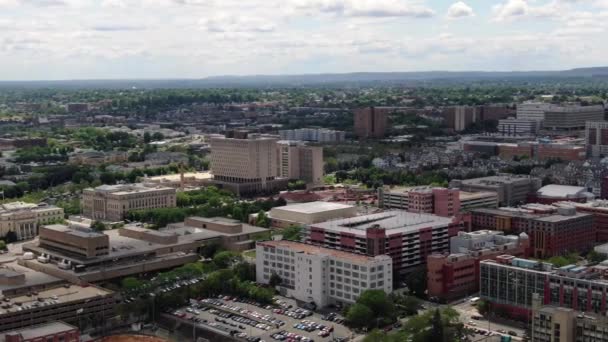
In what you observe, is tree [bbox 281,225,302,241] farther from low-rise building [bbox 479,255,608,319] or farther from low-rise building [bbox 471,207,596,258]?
low-rise building [bbox 479,255,608,319]

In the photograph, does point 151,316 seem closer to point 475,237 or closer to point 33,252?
point 33,252

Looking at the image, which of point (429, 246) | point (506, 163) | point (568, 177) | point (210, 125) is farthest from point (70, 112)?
point (429, 246)

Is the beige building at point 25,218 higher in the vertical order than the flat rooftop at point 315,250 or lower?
lower

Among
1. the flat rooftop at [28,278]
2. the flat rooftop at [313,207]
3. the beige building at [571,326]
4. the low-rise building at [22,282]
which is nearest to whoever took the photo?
the beige building at [571,326]

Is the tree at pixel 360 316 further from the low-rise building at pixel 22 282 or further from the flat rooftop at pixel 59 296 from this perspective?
the low-rise building at pixel 22 282

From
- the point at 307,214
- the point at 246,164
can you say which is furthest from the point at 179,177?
the point at 307,214

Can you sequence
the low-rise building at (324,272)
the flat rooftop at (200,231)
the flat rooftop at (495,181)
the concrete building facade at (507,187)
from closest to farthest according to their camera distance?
the low-rise building at (324,272) → the flat rooftop at (200,231) → the concrete building facade at (507,187) → the flat rooftop at (495,181)

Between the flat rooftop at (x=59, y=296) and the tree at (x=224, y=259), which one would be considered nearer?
the flat rooftop at (x=59, y=296)

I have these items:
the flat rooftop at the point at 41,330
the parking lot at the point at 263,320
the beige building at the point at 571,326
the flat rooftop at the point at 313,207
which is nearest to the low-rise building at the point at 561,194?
the flat rooftop at the point at 313,207

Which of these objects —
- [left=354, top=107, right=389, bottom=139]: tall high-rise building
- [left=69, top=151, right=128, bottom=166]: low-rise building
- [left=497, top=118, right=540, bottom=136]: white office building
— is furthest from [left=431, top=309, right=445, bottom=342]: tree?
[left=497, top=118, right=540, bottom=136]: white office building

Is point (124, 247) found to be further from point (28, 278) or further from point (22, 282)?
point (22, 282)
